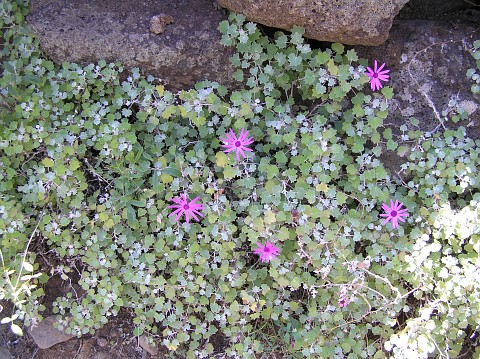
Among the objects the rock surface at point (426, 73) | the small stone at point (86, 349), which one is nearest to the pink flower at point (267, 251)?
the rock surface at point (426, 73)

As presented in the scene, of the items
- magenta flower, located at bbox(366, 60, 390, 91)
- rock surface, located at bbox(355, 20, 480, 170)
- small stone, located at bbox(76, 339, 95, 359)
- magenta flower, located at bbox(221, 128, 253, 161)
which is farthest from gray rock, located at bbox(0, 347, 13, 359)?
magenta flower, located at bbox(366, 60, 390, 91)

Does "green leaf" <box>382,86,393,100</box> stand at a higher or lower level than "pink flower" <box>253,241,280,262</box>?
higher

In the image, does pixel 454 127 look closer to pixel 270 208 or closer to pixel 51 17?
pixel 270 208

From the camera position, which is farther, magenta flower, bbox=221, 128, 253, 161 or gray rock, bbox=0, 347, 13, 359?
gray rock, bbox=0, 347, 13, 359

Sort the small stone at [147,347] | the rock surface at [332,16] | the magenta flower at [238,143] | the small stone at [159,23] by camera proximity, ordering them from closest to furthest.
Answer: the rock surface at [332,16] → the magenta flower at [238,143] → the small stone at [159,23] → the small stone at [147,347]

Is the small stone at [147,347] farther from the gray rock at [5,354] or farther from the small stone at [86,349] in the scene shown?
the gray rock at [5,354]

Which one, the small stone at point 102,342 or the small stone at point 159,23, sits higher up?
the small stone at point 159,23

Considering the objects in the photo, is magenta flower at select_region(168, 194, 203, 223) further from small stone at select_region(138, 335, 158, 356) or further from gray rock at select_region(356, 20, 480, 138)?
gray rock at select_region(356, 20, 480, 138)

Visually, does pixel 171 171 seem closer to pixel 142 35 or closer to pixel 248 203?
pixel 248 203
